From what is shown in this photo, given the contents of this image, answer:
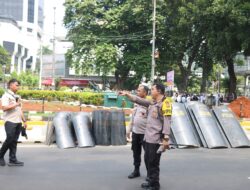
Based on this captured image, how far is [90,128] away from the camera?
501 inches

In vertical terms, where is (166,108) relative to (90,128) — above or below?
above

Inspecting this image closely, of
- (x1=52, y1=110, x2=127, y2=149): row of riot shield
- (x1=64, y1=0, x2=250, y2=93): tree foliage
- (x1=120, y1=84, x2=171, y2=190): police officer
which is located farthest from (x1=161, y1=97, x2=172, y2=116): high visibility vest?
(x1=64, y1=0, x2=250, y2=93): tree foliage

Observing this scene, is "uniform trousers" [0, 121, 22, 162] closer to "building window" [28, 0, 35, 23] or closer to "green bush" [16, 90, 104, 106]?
"green bush" [16, 90, 104, 106]

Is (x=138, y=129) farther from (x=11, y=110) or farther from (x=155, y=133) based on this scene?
(x=11, y=110)

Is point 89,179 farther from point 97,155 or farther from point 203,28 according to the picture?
point 203,28

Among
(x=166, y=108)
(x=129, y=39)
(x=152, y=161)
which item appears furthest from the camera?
(x=129, y=39)

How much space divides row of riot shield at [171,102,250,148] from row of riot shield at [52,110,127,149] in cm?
155

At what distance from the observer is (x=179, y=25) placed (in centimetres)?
3581

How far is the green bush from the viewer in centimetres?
3176

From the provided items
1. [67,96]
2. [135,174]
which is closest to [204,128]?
[135,174]

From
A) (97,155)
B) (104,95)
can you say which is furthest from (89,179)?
(104,95)

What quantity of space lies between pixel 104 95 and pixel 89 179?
2325 cm

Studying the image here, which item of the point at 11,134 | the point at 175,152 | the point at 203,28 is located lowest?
the point at 175,152

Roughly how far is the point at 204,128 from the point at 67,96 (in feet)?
72.8
